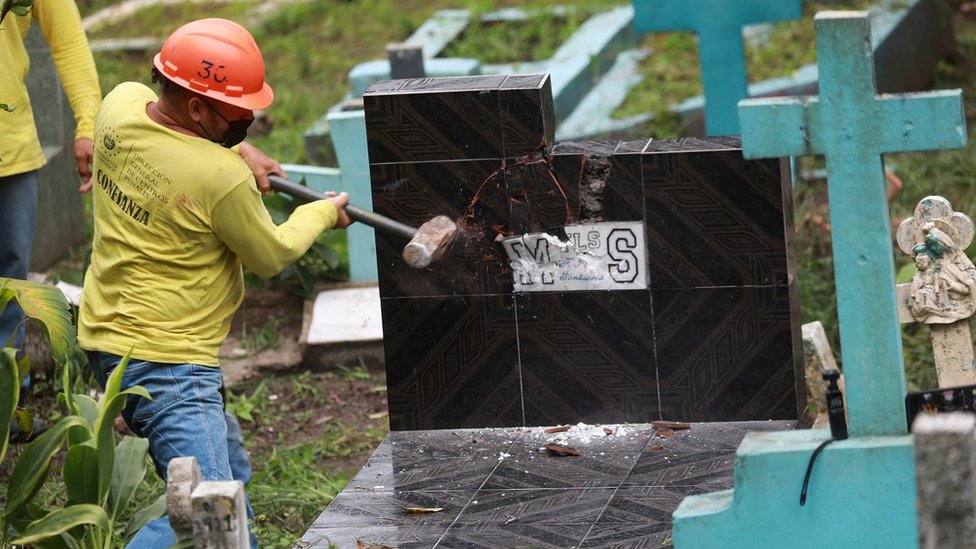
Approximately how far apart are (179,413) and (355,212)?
2.81 feet

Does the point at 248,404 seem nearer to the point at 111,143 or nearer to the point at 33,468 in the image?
the point at 111,143

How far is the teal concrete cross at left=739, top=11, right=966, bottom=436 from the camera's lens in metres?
3.08

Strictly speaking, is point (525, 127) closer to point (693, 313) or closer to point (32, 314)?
point (693, 313)

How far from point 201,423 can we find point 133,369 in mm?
257

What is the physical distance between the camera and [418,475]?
469cm

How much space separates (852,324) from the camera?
3.22 m

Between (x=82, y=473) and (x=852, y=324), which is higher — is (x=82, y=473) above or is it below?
below

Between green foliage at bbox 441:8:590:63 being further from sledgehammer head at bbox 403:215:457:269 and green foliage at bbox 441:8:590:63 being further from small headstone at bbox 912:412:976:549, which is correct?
small headstone at bbox 912:412:976:549

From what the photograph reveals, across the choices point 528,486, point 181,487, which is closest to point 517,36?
point 528,486

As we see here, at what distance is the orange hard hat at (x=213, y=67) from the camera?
4012mm

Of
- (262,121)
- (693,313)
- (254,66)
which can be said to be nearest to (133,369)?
(254,66)

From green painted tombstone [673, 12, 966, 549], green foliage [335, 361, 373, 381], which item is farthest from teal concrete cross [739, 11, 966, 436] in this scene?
green foliage [335, 361, 373, 381]

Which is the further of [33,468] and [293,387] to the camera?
[293,387]

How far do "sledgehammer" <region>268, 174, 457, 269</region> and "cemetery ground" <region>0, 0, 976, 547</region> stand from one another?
1.10m
